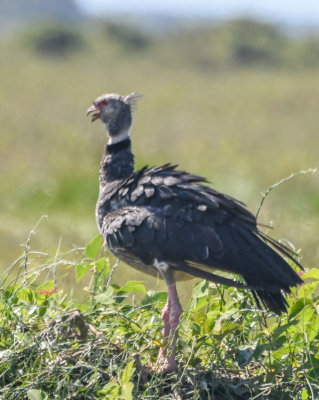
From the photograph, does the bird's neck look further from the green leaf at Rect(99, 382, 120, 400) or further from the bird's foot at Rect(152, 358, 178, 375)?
the green leaf at Rect(99, 382, 120, 400)

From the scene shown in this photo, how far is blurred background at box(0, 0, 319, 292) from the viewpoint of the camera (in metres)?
10.2

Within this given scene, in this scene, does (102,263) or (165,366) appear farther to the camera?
(102,263)

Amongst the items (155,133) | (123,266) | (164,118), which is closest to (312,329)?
(123,266)

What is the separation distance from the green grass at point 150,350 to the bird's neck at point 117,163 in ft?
2.33

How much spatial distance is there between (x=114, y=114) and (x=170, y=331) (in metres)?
1.35

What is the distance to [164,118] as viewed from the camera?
20.6 m

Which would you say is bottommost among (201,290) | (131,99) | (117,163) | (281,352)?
(281,352)

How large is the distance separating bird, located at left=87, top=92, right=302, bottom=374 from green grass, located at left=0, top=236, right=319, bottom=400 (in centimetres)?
10

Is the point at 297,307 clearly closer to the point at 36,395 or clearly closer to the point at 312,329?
the point at 312,329

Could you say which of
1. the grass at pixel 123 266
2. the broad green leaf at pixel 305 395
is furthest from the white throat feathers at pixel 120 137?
the broad green leaf at pixel 305 395

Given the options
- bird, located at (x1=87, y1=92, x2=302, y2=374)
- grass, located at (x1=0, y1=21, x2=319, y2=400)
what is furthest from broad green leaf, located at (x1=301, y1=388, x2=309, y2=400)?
bird, located at (x1=87, y1=92, x2=302, y2=374)

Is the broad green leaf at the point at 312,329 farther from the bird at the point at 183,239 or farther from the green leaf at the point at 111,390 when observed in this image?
the green leaf at the point at 111,390

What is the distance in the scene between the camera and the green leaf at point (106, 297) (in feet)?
12.4

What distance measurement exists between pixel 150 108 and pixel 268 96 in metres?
3.67
